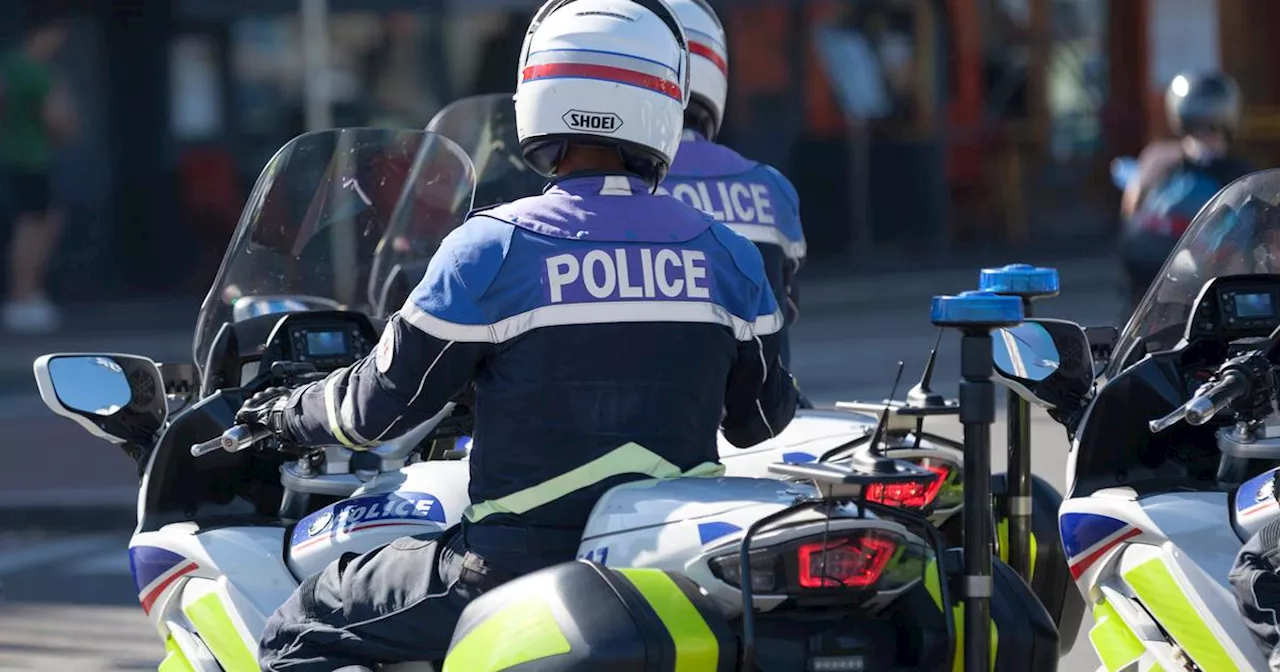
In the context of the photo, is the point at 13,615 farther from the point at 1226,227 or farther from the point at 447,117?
the point at 1226,227

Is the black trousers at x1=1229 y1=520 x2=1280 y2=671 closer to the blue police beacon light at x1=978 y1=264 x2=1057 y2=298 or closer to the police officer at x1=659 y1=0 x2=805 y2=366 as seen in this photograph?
the blue police beacon light at x1=978 y1=264 x2=1057 y2=298

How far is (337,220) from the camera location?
16.0 ft

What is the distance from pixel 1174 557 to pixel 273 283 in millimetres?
2005

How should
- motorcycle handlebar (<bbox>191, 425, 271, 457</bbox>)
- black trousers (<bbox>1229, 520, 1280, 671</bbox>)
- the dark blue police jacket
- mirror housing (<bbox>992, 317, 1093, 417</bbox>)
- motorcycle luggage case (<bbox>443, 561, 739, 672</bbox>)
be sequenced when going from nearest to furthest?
1. motorcycle luggage case (<bbox>443, 561, 739, 672</bbox>)
2. the dark blue police jacket
3. black trousers (<bbox>1229, 520, 1280, 671</bbox>)
4. motorcycle handlebar (<bbox>191, 425, 271, 457</bbox>)
5. mirror housing (<bbox>992, 317, 1093, 417</bbox>)

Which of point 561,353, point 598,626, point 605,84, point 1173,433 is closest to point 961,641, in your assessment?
point 598,626

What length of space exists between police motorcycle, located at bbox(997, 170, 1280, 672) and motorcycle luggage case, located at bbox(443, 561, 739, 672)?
5.13 ft

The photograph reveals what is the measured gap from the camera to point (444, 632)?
351 centimetres

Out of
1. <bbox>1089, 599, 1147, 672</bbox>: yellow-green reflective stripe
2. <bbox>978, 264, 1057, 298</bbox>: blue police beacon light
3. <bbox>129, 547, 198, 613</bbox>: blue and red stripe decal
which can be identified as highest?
<bbox>978, 264, 1057, 298</bbox>: blue police beacon light

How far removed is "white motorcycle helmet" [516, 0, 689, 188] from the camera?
367cm

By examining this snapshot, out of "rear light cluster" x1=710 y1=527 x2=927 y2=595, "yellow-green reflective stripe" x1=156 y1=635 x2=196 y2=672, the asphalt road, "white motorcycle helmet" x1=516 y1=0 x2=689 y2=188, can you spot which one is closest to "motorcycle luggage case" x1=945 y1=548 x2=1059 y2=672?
"rear light cluster" x1=710 y1=527 x2=927 y2=595

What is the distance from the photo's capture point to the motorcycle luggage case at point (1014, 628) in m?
3.32

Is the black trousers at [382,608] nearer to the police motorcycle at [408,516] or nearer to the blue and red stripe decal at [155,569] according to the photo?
the police motorcycle at [408,516]

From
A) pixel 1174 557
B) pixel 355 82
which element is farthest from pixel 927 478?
pixel 355 82

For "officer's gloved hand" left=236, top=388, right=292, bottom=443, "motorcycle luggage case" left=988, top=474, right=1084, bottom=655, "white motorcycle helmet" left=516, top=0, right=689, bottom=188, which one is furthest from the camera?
"motorcycle luggage case" left=988, top=474, right=1084, bottom=655
